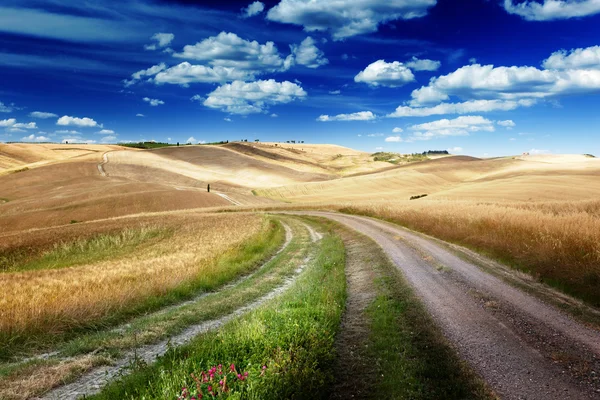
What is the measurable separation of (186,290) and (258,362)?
896 centimetres

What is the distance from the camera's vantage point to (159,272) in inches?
662

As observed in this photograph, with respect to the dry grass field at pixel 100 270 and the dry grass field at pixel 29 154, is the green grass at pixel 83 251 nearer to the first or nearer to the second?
the dry grass field at pixel 100 270

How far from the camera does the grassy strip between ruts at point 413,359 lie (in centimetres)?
643

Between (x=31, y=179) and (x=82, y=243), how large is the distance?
274 ft

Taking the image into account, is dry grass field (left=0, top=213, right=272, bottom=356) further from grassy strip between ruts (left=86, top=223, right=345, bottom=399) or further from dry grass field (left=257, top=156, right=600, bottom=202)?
dry grass field (left=257, top=156, right=600, bottom=202)

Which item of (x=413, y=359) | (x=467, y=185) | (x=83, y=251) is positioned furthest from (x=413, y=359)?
(x=467, y=185)

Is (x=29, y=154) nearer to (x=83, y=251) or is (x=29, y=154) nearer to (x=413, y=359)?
(x=83, y=251)

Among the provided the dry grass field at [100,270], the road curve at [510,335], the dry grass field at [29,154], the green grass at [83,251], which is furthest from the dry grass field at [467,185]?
the dry grass field at [29,154]

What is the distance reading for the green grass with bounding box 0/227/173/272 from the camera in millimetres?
25828

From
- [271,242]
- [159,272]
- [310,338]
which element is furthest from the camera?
[271,242]

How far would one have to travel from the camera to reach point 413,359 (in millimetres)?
7609

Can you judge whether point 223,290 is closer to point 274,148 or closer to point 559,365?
point 559,365

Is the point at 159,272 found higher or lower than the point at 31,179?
lower

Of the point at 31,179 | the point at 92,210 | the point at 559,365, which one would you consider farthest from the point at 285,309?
the point at 31,179
